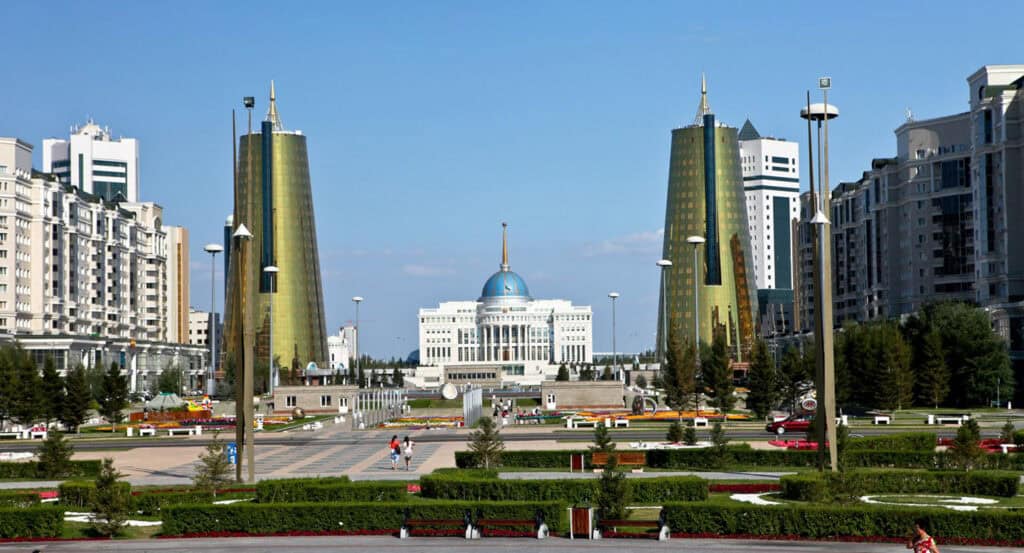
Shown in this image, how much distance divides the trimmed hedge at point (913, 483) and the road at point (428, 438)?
86.7 feet

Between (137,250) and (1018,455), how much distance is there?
153 metres

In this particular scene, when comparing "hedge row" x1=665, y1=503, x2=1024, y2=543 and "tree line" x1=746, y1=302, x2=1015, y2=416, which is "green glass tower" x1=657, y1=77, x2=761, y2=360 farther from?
"hedge row" x1=665, y1=503, x2=1024, y2=543

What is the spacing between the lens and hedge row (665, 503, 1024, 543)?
32031 mm

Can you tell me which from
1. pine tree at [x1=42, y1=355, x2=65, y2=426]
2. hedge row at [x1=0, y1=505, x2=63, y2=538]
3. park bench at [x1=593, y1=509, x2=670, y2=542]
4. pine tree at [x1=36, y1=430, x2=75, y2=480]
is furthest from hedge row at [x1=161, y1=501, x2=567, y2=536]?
pine tree at [x1=42, y1=355, x2=65, y2=426]

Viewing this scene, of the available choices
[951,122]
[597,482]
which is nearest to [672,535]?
[597,482]

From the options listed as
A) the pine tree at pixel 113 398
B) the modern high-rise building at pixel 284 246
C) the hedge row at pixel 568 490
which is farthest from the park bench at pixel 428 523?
the modern high-rise building at pixel 284 246

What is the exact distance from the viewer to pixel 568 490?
39.0m

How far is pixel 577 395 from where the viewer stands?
113250 millimetres

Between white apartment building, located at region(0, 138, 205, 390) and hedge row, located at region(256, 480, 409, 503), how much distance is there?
109008mm

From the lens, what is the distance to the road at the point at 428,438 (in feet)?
232

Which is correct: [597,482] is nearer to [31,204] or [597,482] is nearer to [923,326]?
[923,326]

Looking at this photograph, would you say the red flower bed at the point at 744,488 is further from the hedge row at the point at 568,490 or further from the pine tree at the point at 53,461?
the pine tree at the point at 53,461

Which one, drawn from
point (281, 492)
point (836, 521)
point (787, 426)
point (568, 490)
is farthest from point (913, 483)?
point (787, 426)

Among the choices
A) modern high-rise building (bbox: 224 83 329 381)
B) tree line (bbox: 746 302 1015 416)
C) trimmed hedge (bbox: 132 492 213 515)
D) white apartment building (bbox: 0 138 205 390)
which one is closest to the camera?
trimmed hedge (bbox: 132 492 213 515)
